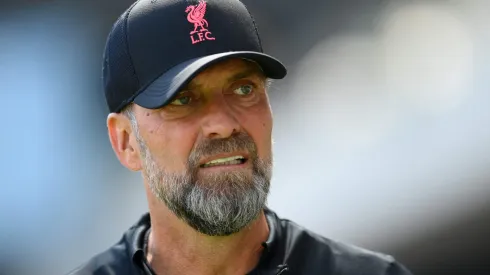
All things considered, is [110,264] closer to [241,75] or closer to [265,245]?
[265,245]

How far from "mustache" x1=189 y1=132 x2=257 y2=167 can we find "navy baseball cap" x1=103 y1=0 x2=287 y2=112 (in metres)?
0.15

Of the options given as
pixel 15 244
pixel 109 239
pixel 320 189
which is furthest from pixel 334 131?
pixel 15 244

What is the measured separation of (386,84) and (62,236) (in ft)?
5.20

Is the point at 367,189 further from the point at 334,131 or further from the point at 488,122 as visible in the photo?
the point at 488,122

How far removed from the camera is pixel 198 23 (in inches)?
85.4

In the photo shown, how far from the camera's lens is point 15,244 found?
4141 mm

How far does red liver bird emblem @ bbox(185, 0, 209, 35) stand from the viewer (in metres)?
2.17

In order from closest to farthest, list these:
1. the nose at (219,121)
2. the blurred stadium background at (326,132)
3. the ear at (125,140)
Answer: the nose at (219,121) < the ear at (125,140) < the blurred stadium background at (326,132)

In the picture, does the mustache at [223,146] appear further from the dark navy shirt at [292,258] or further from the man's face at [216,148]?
the dark navy shirt at [292,258]

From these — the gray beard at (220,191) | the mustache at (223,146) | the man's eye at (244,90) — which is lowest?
the gray beard at (220,191)

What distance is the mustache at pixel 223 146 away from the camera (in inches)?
80.6

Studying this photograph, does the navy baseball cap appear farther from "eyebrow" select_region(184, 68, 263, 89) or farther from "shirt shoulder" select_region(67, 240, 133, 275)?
"shirt shoulder" select_region(67, 240, 133, 275)

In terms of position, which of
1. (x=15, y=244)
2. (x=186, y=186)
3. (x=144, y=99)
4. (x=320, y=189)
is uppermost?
(x=144, y=99)

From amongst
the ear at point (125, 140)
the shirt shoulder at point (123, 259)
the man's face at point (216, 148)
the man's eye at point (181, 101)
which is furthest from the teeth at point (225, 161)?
the shirt shoulder at point (123, 259)
